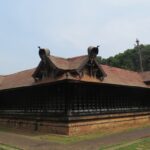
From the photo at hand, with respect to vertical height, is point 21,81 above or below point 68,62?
below

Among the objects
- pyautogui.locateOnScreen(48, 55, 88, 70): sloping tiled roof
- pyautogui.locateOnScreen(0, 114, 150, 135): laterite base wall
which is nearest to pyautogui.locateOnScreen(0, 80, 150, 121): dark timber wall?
pyautogui.locateOnScreen(0, 114, 150, 135): laterite base wall

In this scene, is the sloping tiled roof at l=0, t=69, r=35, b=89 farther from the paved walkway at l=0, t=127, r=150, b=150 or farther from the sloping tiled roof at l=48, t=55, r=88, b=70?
the paved walkway at l=0, t=127, r=150, b=150

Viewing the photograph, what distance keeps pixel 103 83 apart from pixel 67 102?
2.89 meters

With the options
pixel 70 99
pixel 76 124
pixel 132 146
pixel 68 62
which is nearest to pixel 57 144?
pixel 76 124

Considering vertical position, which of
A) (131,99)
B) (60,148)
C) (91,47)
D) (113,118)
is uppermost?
(91,47)

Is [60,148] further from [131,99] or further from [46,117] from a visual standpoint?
[131,99]

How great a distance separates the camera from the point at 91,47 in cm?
2006

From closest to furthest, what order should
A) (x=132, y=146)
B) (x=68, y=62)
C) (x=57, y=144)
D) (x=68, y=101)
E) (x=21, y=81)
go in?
(x=132, y=146) → (x=57, y=144) → (x=68, y=101) → (x=68, y=62) → (x=21, y=81)

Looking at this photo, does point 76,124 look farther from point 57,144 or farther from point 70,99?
point 57,144

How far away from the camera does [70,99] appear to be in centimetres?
1877

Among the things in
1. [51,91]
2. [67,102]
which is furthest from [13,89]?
[67,102]

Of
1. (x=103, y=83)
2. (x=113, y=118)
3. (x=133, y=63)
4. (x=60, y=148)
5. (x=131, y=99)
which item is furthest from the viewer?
(x=133, y=63)

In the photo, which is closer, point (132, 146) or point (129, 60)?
point (132, 146)

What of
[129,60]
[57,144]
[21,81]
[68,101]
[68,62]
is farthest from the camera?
[129,60]
